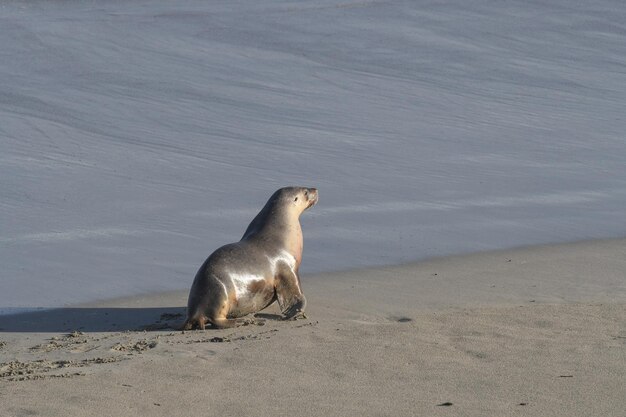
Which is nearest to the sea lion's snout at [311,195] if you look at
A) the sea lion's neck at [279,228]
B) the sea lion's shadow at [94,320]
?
the sea lion's neck at [279,228]

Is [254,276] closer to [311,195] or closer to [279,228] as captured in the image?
[279,228]

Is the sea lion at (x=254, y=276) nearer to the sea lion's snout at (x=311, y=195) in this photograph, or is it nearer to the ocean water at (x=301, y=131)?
the sea lion's snout at (x=311, y=195)

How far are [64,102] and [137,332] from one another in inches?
245

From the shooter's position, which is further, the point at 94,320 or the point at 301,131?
the point at 301,131

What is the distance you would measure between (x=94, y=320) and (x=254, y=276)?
908 mm

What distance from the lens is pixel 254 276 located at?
6.88 m

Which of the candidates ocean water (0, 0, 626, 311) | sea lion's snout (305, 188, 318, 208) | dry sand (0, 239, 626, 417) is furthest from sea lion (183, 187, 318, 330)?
ocean water (0, 0, 626, 311)

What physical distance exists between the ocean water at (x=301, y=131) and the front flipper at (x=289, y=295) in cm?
80

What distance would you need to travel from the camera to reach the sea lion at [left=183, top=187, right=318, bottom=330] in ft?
21.7

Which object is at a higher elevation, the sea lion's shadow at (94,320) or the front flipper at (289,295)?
the front flipper at (289,295)

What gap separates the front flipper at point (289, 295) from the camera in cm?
679

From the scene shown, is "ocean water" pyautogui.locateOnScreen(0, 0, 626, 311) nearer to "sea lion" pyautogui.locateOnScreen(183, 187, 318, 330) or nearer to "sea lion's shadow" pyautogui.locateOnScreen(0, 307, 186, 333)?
"sea lion's shadow" pyautogui.locateOnScreen(0, 307, 186, 333)

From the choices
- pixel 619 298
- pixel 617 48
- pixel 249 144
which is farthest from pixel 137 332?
pixel 617 48

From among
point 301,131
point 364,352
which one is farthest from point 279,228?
point 301,131
